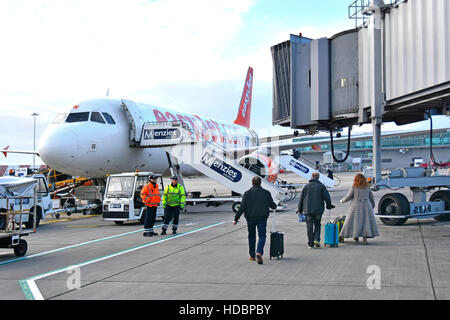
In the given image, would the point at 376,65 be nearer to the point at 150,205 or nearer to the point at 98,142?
the point at 150,205

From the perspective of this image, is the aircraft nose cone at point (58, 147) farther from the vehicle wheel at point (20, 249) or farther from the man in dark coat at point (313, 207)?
the man in dark coat at point (313, 207)

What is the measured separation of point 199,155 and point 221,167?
950mm

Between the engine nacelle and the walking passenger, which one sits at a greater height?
the engine nacelle

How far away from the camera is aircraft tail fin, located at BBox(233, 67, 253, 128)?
3672 centimetres

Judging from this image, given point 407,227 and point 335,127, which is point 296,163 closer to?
point 335,127

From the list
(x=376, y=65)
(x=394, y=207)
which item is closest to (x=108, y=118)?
(x=376, y=65)

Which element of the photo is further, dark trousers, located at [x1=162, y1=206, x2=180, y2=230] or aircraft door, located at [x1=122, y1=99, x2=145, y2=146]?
aircraft door, located at [x1=122, y1=99, x2=145, y2=146]

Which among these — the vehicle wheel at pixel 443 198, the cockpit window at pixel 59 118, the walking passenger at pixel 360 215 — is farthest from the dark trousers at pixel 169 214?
the vehicle wheel at pixel 443 198

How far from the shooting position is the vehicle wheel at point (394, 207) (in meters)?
12.2

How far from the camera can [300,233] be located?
39.2 feet

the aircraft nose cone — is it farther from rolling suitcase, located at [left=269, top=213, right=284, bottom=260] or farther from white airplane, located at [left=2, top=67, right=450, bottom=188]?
rolling suitcase, located at [left=269, top=213, right=284, bottom=260]

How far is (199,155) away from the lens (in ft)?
57.5

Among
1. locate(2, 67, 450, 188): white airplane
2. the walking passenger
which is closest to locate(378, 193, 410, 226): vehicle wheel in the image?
the walking passenger

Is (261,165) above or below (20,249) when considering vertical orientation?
above
